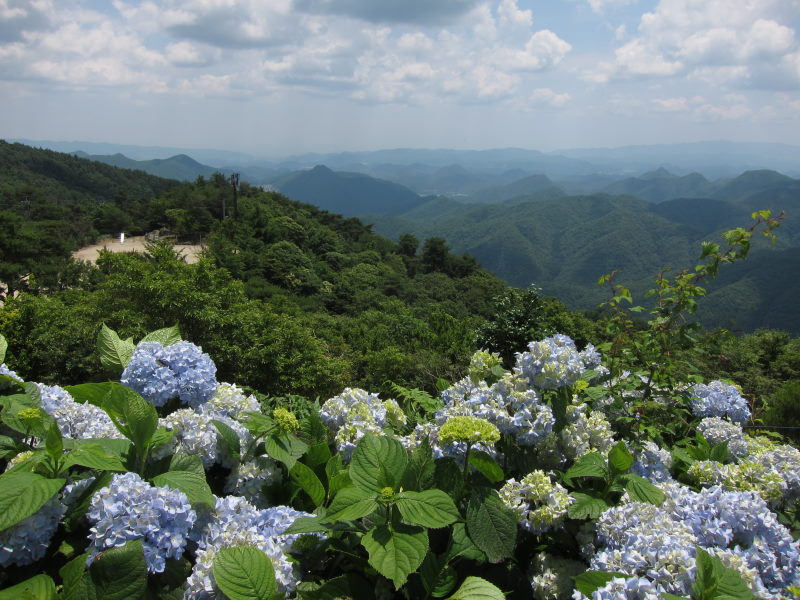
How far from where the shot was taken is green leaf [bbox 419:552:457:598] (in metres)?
1.25

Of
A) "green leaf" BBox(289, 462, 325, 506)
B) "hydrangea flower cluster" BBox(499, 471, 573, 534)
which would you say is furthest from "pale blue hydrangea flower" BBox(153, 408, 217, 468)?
"hydrangea flower cluster" BBox(499, 471, 573, 534)

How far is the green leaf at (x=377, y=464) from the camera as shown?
4.25 ft

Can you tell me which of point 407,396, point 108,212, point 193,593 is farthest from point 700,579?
point 108,212

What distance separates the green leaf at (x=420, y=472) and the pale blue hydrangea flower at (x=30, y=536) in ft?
2.79

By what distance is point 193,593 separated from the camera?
1.15 m

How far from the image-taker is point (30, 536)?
1.14 m

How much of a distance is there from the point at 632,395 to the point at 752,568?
3.86ft

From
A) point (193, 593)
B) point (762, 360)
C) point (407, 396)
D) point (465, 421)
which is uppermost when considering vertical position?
point (465, 421)

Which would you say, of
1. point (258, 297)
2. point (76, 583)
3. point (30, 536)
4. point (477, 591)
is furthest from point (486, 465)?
point (258, 297)

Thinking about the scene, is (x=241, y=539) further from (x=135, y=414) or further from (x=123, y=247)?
(x=123, y=247)

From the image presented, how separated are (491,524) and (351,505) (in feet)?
1.26

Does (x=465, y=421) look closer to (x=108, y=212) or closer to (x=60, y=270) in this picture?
(x=60, y=270)

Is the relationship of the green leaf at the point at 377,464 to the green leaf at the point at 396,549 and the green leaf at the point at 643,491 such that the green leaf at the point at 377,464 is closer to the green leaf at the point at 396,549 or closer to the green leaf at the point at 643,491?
the green leaf at the point at 396,549

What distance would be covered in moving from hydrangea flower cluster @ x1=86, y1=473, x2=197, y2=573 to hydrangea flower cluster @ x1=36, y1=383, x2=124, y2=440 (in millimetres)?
384
